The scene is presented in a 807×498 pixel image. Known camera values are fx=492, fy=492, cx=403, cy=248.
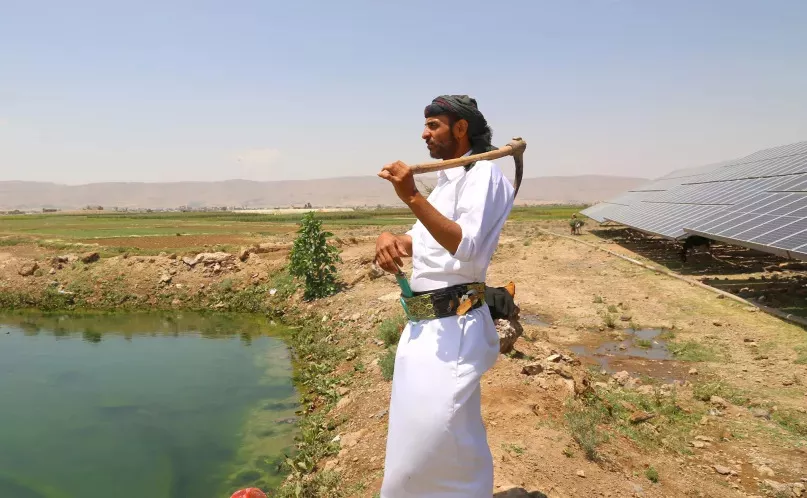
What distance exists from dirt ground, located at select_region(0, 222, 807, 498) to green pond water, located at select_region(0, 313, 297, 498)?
4.52 feet

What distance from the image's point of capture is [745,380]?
6.90 m

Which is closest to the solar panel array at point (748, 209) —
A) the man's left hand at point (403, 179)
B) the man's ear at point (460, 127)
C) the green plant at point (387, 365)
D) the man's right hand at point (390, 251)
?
the green plant at point (387, 365)

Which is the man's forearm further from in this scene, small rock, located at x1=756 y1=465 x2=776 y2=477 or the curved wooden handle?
small rock, located at x1=756 y1=465 x2=776 y2=477

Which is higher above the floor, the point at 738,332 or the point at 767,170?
the point at 767,170

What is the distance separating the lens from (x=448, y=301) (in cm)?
212

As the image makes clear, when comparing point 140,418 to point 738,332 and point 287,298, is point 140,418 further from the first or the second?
point 738,332

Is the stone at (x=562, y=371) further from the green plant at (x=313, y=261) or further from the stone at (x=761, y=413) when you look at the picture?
the green plant at (x=313, y=261)

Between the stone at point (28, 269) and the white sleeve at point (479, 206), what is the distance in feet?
64.6

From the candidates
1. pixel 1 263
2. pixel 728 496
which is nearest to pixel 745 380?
pixel 728 496

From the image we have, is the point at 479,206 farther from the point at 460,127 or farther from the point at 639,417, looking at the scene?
the point at 639,417

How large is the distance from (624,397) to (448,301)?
516 cm

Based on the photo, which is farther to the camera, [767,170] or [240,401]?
[767,170]

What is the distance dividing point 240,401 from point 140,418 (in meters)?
1.48

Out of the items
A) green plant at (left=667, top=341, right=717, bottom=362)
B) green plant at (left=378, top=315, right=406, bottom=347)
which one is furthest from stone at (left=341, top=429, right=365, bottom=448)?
green plant at (left=667, top=341, right=717, bottom=362)
